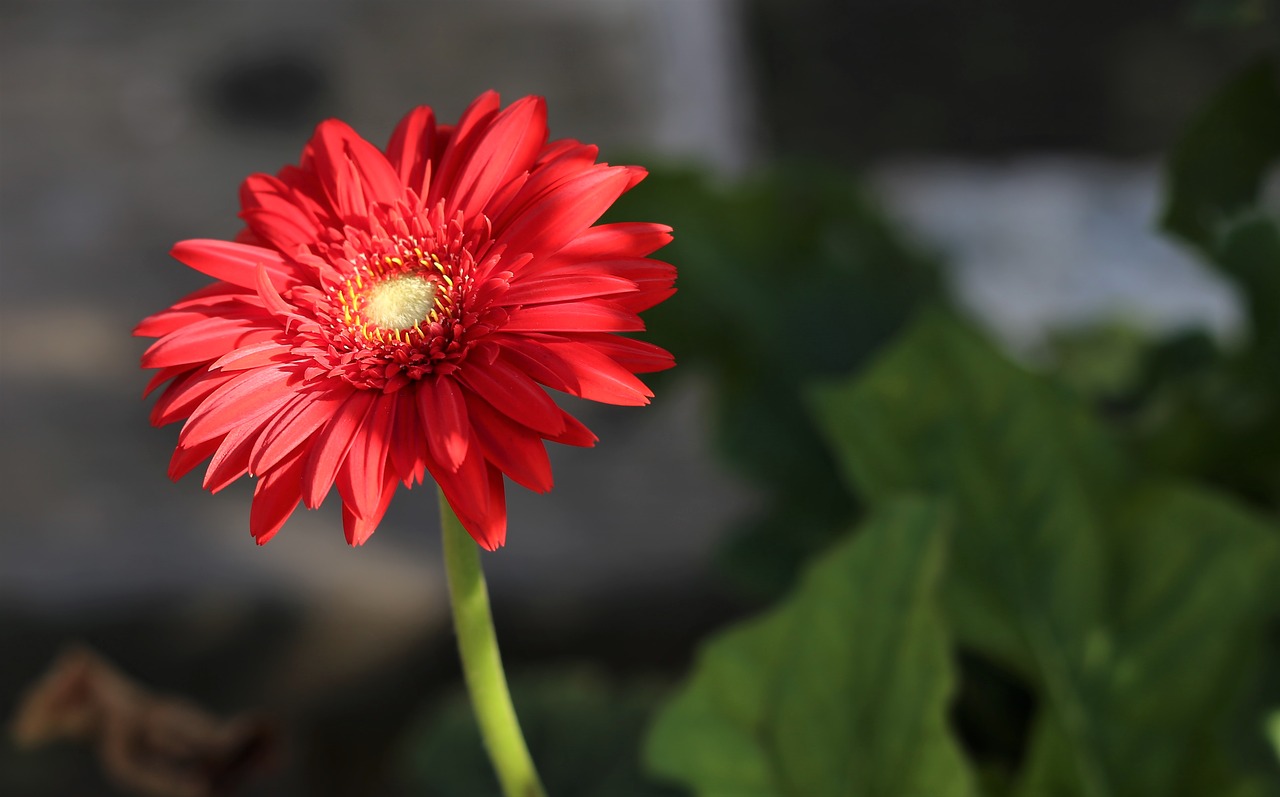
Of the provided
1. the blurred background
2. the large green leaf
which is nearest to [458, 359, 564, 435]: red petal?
the large green leaf

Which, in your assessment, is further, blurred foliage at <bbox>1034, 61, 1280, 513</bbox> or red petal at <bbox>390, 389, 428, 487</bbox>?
blurred foliage at <bbox>1034, 61, 1280, 513</bbox>

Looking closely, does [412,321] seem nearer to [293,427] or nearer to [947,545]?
[293,427]

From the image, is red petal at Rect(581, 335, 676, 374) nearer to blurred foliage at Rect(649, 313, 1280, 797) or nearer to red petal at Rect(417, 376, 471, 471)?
red petal at Rect(417, 376, 471, 471)

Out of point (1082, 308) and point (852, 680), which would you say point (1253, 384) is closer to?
point (852, 680)

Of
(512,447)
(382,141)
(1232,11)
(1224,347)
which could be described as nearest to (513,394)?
(512,447)

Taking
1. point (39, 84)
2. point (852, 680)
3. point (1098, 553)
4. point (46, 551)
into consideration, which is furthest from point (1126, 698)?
point (39, 84)

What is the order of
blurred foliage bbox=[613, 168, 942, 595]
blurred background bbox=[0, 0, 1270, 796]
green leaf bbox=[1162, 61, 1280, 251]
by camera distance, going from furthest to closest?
blurred background bbox=[0, 0, 1270, 796] < blurred foliage bbox=[613, 168, 942, 595] < green leaf bbox=[1162, 61, 1280, 251]

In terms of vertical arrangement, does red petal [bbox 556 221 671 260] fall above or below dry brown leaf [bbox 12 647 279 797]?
above
